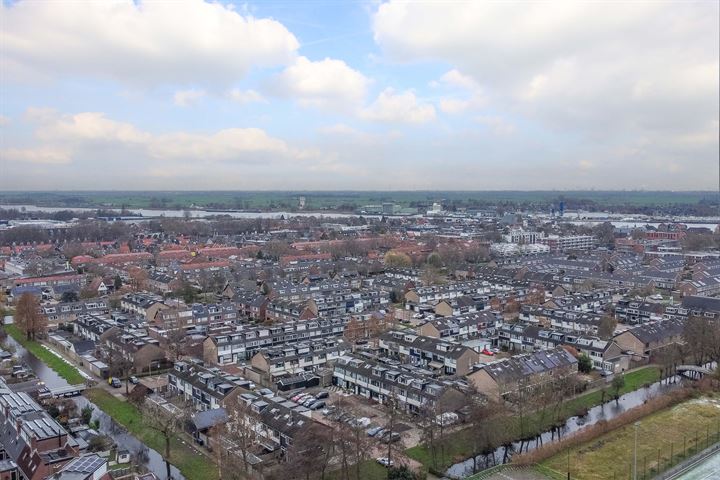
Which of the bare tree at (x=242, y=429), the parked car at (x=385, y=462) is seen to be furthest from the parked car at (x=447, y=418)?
the bare tree at (x=242, y=429)

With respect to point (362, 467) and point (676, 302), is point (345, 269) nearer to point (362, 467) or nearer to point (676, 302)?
point (676, 302)

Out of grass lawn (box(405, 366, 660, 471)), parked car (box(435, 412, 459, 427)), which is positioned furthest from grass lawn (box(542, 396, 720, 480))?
parked car (box(435, 412, 459, 427))

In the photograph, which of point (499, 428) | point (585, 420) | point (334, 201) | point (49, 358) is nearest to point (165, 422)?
point (499, 428)

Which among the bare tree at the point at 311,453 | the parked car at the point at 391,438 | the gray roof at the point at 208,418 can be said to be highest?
the bare tree at the point at 311,453

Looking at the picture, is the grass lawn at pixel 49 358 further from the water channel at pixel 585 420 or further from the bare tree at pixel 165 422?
the water channel at pixel 585 420

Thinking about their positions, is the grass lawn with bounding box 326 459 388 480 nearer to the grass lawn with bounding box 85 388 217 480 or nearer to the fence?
the grass lawn with bounding box 85 388 217 480

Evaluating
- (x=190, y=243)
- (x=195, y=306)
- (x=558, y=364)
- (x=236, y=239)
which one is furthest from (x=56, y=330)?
(x=236, y=239)

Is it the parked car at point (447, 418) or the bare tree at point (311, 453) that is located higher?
the bare tree at point (311, 453)
